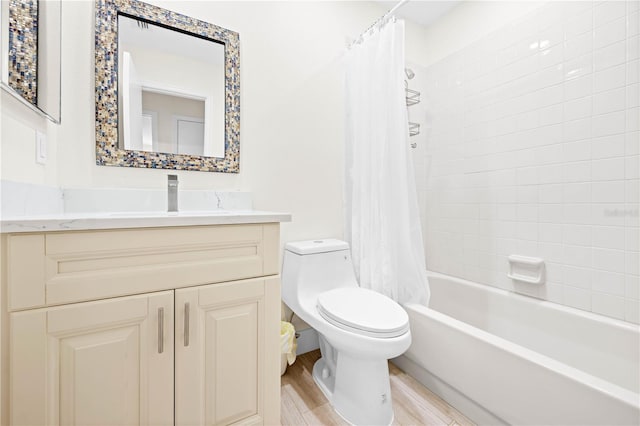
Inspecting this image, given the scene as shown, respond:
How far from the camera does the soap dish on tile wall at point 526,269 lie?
61.6 inches

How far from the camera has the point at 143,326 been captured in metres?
0.85

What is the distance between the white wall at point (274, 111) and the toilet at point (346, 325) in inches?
9.5

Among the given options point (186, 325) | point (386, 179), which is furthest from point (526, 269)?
point (186, 325)

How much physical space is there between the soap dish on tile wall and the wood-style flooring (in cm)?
81

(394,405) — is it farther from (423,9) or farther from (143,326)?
(423,9)

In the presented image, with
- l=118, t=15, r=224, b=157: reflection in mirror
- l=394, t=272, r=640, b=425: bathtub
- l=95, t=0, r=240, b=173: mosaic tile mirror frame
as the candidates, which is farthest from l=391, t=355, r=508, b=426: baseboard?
l=118, t=15, r=224, b=157: reflection in mirror

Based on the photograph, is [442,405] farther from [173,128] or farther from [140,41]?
[140,41]

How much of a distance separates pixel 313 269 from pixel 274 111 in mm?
921

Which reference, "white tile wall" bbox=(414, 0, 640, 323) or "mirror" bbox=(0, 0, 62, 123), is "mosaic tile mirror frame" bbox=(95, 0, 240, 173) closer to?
"mirror" bbox=(0, 0, 62, 123)

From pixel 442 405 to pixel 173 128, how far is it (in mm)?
1842

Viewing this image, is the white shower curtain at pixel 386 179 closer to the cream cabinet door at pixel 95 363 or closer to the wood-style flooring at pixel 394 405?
the wood-style flooring at pixel 394 405

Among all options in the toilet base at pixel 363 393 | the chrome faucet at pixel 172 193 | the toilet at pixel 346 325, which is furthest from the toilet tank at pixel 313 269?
the chrome faucet at pixel 172 193

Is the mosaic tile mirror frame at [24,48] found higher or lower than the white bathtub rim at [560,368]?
higher

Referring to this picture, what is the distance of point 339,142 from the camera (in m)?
1.88
